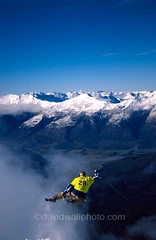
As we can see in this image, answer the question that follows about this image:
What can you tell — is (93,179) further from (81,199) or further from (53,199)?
(53,199)

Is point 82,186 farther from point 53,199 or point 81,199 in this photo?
point 53,199

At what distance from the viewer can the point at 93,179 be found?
212 ft

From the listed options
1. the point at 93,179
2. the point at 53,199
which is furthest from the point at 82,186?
the point at 53,199

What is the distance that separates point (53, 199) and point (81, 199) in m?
6.22

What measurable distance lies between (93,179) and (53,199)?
1029 centimetres

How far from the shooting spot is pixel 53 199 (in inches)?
2653

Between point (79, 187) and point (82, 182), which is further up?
point (82, 182)

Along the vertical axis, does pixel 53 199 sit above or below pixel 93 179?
below

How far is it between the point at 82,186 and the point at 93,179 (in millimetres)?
2992

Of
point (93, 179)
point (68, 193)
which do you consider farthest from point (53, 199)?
point (93, 179)

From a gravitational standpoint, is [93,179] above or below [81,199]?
above

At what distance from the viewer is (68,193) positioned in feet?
220

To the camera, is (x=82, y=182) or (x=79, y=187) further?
(x=79, y=187)

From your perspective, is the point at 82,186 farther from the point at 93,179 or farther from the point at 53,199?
the point at 53,199
